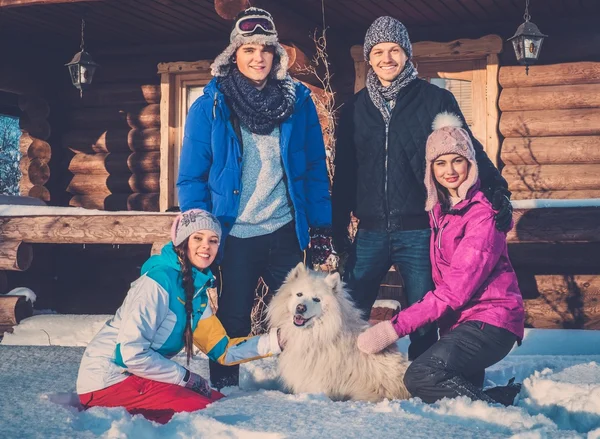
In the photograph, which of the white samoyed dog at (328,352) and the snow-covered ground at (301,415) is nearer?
the snow-covered ground at (301,415)

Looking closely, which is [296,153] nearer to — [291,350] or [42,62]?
[291,350]

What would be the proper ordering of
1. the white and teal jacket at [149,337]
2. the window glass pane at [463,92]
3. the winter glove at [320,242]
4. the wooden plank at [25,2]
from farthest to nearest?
the window glass pane at [463,92]
the wooden plank at [25,2]
the winter glove at [320,242]
the white and teal jacket at [149,337]

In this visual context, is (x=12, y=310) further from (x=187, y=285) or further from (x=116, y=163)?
(x=187, y=285)

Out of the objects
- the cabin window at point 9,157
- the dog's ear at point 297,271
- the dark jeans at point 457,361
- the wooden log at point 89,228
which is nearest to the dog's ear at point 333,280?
the dog's ear at point 297,271

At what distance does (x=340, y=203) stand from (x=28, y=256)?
4.18 m

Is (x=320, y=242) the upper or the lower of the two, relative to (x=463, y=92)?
lower

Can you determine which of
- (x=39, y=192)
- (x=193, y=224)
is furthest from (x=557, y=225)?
(x=39, y=192)

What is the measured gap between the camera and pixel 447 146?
3572 millimetres

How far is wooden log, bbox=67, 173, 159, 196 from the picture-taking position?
913 cm

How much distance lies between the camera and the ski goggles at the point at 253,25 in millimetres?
3822

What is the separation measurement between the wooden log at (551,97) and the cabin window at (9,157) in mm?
18891

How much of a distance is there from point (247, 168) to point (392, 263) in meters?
0.97

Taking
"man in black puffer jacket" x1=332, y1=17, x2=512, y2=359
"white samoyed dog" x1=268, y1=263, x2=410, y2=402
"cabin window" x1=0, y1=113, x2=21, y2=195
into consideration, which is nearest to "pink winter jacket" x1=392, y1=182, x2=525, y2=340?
"man in black puffer jacket" x1=332, y1=17, x2=512, y2=359

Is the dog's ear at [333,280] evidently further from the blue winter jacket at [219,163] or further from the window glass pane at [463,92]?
the window glass pane at [463,92]
